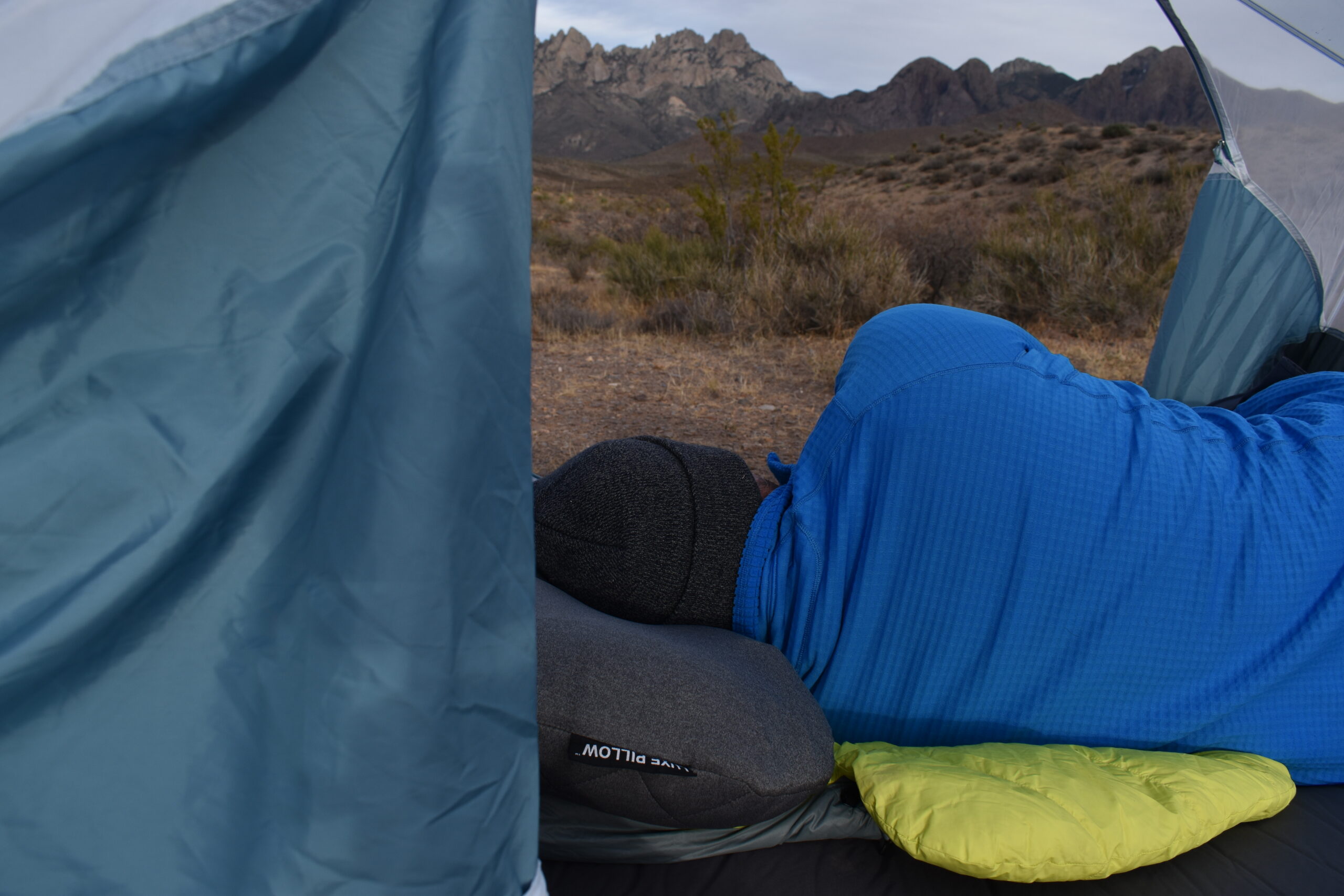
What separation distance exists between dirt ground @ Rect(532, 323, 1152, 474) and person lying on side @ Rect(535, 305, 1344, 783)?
5.19 ft

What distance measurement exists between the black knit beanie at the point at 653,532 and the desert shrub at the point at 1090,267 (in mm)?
4395

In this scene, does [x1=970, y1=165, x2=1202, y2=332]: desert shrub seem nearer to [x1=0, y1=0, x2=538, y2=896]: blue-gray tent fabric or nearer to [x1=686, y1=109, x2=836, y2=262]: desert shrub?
[x1=686, y1=109, x2=836, y2=262]: desert shrub

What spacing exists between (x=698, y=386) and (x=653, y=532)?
255 centimetres

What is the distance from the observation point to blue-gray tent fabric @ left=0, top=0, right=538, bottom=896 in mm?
589

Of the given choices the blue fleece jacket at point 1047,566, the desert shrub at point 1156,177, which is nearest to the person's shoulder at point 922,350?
the blue fleece jacket at point 1047,566

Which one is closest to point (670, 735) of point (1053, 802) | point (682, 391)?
point (1053, 802)

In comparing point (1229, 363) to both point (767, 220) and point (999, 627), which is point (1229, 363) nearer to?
point (999, 627)

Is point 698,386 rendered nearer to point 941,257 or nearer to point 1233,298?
point 1233,298

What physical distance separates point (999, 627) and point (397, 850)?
2.84 ft

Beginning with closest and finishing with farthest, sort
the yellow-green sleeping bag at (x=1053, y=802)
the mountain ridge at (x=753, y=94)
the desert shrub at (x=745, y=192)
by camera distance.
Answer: the yellow-green sleeping bag at (x=1053, y=802), the desert shrub at (x=745, y=192), the mountain ridge at (x=753, y=94)

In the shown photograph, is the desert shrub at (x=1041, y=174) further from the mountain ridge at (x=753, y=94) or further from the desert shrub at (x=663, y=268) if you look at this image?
the mountain ridge at (x=753, y=94)

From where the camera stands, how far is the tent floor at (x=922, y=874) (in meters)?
1.08

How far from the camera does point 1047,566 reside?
113 centimetres

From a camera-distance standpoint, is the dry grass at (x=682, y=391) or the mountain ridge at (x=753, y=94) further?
the mountain ridge at (x=753, y=94)
